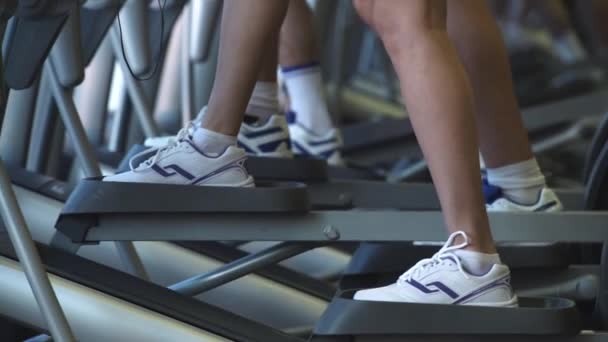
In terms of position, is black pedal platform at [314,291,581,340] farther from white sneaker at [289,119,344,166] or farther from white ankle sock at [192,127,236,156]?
white sneaker at [289,119,344,166]

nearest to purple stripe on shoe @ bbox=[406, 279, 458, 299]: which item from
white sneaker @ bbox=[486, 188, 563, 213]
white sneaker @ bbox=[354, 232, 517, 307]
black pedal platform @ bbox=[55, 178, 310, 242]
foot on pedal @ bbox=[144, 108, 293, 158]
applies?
white sneaker @ bbox=[354, 232, 517, 307]

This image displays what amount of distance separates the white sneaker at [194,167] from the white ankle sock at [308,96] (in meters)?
1.03

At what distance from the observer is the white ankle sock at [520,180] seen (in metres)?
2.33

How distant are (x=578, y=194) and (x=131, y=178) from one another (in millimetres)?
1307

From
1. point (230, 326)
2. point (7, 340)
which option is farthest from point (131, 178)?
point (7, 340)

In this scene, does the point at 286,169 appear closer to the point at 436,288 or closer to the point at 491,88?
the point at 491,88

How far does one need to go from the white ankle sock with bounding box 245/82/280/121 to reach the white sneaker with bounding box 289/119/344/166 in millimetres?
608

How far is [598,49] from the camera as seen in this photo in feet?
26.0

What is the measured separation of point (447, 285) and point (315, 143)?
1.32m

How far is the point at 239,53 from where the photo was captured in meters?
1.95

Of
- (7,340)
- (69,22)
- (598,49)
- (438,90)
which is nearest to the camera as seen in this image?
(438,90)

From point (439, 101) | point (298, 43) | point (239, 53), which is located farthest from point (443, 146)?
point (298, 43)

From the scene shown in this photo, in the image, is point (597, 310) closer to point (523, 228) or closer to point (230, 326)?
point (523, 228)

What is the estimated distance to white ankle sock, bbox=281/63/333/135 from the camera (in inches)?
118
